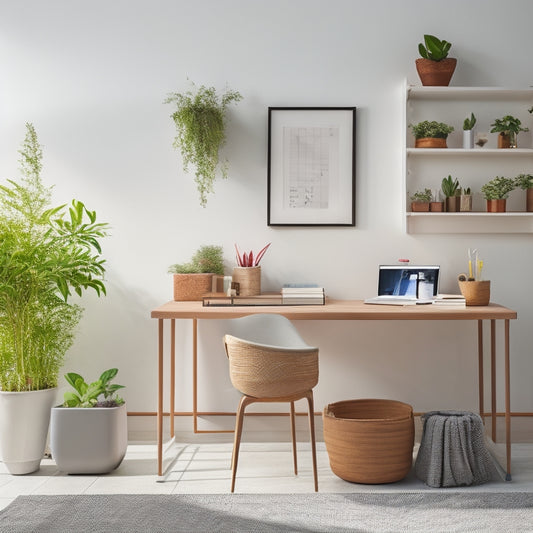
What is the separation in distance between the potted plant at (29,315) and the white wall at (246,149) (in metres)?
0.39

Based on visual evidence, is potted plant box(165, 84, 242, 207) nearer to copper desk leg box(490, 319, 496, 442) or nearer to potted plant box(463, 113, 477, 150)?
potted plant box(463, 113, 477, 150)

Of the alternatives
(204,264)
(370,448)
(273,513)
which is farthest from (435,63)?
(273,513)

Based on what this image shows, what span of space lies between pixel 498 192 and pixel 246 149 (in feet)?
4.66

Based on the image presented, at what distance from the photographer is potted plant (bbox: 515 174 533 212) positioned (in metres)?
3.40

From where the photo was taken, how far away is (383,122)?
11.7ft

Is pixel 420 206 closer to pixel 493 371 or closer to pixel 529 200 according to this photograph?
pixel 529 200

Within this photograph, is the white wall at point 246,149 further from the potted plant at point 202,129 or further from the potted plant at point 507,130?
the potted plant at point 507,130

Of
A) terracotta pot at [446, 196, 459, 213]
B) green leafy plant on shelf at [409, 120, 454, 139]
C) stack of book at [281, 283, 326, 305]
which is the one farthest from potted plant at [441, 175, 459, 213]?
stack of book at [281, 283, 326, 305]

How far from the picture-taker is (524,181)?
3.40m

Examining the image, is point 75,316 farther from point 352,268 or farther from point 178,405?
point 352,268

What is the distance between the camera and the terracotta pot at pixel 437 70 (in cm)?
338

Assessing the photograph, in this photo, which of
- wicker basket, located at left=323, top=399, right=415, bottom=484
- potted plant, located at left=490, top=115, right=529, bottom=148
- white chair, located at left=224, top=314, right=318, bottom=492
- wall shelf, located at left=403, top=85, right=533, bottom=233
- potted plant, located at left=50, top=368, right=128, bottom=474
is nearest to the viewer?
white chair, located at left=224, top=314, right=318, bottom=492

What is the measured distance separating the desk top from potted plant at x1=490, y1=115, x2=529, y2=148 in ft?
3.16

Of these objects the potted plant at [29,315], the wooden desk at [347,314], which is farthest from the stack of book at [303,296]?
the potted plant at [29,315]
